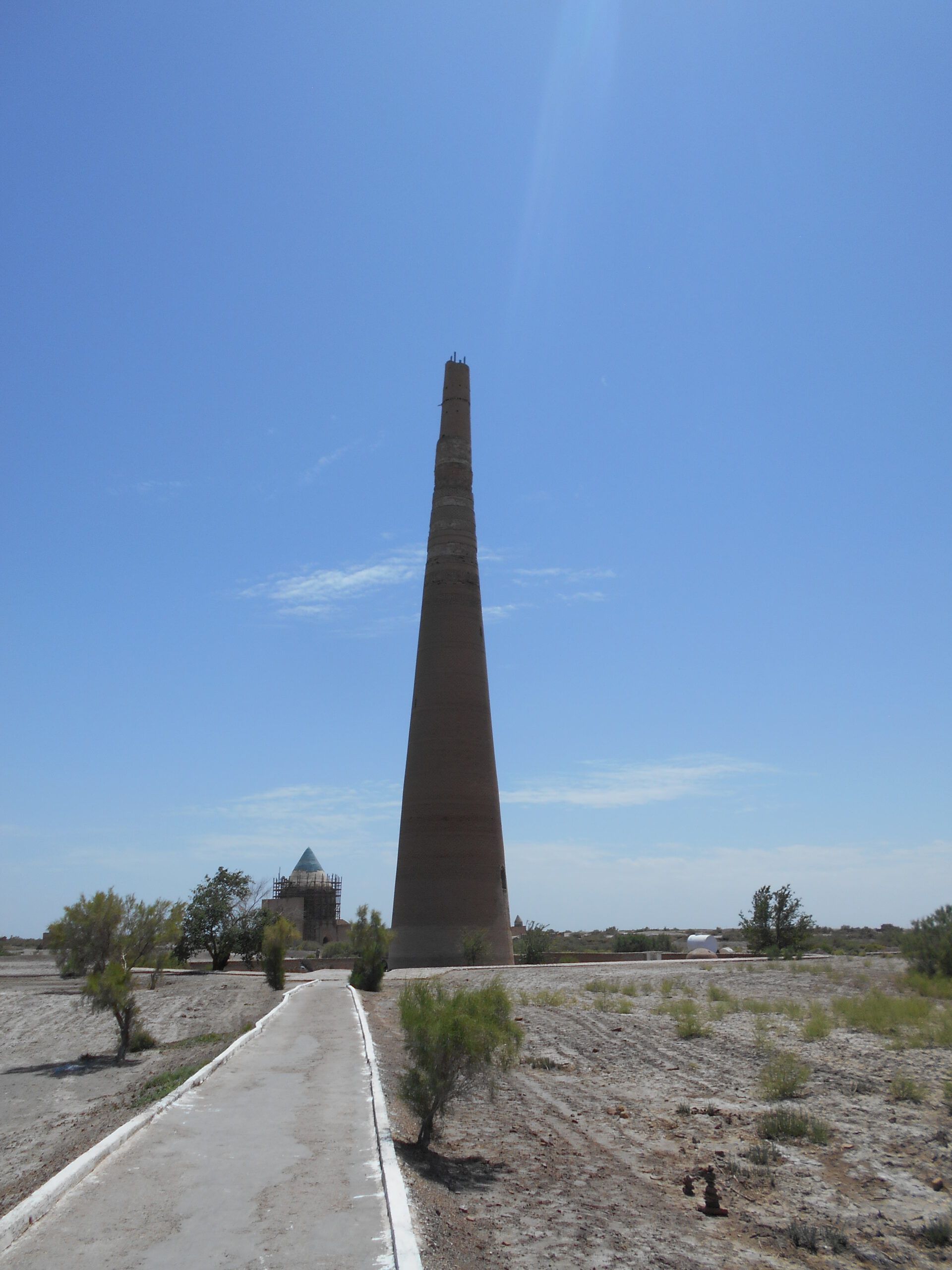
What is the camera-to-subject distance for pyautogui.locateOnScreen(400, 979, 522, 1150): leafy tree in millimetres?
→ 8180

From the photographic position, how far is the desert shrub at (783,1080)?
978 cm

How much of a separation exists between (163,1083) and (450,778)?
64.0 feet

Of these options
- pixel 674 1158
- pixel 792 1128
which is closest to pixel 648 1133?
pixel 674 1158

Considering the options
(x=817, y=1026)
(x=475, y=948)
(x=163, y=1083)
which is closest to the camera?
(x=163, y=1083)

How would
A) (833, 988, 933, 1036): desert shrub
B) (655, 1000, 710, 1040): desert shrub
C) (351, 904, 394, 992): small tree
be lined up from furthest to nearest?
(351, 904, 394, 992): small tree < (655, 1000, 710, 1040): desert shrub < (833, 988, 933, 1036): desert shrub

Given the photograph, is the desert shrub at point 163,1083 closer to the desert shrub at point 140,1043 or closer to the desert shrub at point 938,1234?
the desert shrub at point 140,1043

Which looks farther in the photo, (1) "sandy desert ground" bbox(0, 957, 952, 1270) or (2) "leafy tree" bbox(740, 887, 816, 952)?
(2) "leafy tree" bbox(740, 887, 816, 952)

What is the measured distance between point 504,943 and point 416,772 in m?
6.63

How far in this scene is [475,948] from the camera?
2873cm

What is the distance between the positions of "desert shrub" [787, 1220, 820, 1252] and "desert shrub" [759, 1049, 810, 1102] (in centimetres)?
367

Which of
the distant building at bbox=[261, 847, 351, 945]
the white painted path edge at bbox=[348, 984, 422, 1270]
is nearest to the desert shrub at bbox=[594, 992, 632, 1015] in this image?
the white painted path edge at bbox=[348, 984, 422, 1270]

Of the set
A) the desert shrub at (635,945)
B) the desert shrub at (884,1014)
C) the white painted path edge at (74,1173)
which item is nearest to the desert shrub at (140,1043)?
the white painted path edge at (74,1173)

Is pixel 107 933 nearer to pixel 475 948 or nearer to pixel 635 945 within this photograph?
pixel 475 948

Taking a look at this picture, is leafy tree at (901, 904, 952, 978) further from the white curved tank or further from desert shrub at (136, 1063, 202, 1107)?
the white curved tank
